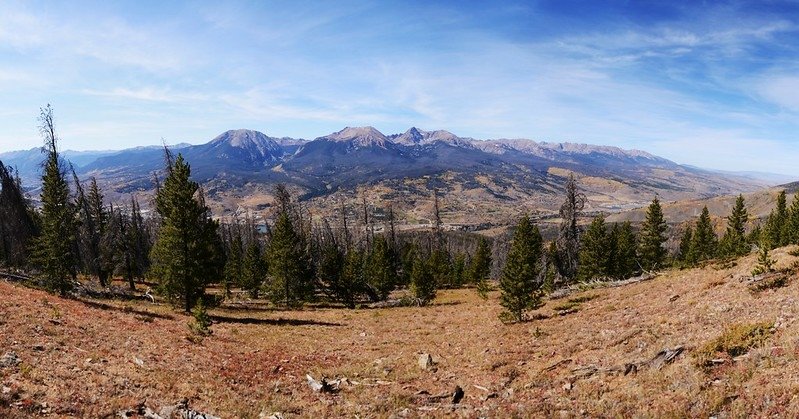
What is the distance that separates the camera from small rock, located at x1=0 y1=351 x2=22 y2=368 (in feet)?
45.9

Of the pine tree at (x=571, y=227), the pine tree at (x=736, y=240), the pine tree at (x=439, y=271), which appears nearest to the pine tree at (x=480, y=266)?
the pine tree at (x=439, y=271)

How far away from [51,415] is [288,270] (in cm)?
3613

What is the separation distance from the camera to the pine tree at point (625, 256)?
55.1 meters

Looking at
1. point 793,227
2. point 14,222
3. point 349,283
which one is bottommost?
point 349,283

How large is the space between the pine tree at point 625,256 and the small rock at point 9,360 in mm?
56117

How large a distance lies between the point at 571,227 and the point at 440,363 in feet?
129

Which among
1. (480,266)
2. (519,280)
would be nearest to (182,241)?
(519,280)

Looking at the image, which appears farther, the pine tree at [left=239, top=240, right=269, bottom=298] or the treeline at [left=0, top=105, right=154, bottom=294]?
the pine tree at [left=239, top=240, right=269, bottom=298]

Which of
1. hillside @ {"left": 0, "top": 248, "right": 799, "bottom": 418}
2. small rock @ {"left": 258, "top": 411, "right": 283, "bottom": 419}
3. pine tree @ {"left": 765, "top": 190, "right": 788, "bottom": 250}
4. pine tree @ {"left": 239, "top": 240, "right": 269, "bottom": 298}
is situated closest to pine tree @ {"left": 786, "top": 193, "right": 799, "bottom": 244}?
pine tree @ {"left": 765, "top": 190, "right": 788, "bottom": 250}

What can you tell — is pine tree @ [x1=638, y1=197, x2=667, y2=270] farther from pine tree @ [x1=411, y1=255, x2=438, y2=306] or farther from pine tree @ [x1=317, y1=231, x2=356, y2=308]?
pine tree @ [x1=317, y1=231, x2=356, y2=308]

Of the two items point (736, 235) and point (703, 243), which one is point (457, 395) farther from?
point (703, 243)

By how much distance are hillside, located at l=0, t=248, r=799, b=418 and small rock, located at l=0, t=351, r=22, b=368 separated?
16cm

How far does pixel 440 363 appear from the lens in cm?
2225

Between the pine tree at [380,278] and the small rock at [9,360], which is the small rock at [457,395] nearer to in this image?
the small rock at [9,360]
